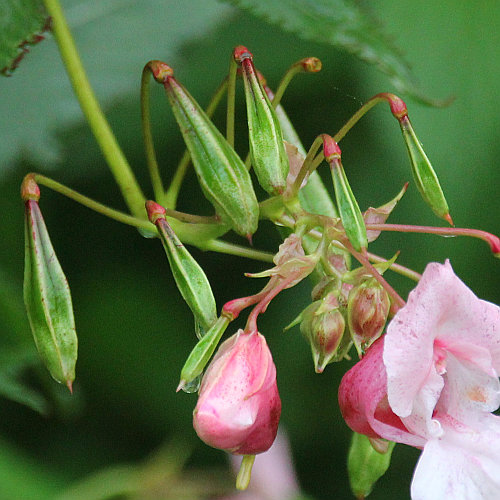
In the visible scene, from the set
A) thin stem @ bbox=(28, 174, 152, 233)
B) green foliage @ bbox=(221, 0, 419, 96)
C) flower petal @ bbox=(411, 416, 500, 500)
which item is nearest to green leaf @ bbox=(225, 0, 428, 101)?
green foliage @ bbox=(221, 0, 419, 96)

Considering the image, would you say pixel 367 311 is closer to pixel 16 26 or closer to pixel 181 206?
pixel 16 26

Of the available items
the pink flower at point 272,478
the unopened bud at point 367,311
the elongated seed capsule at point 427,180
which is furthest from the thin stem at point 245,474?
the pink flower at point 272,478

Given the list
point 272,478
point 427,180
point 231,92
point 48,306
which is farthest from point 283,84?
point 272,478

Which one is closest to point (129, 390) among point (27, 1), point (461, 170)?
point (461, 170)

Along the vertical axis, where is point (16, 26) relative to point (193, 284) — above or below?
above

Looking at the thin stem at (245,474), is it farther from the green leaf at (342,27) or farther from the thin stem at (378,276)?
the green leaf at (342,27)

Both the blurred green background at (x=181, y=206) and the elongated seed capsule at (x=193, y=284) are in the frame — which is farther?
the blurred green background at (x=181, y=206)

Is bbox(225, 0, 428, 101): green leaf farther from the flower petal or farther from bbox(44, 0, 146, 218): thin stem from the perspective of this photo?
the flower petal
